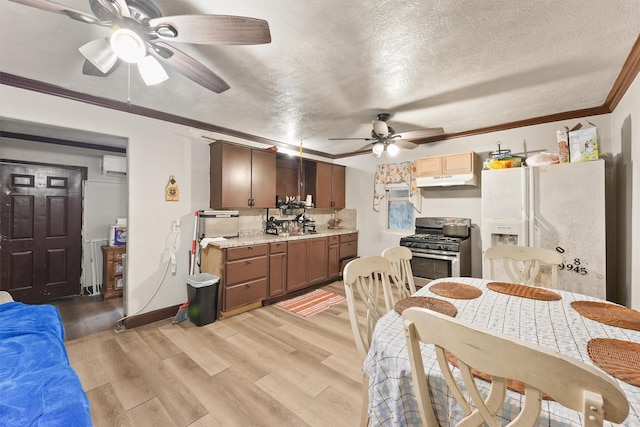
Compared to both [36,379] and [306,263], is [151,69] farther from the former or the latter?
[306,263]

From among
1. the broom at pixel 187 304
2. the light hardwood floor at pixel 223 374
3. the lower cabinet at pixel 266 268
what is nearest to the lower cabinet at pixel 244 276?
the lower cabinet at pixel 266 268

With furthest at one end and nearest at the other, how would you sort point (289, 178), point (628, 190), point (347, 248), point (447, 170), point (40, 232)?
point (347, 248)
point (289, 178)
point (447, 170)
point (40, 232)
point (628, 190)

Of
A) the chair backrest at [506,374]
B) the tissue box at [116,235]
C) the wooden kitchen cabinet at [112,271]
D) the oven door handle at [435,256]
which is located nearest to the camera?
the chair backrest at [506,374]

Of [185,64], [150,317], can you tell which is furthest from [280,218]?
[185,64]

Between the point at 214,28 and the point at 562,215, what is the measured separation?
3464 mm

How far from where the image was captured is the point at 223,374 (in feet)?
6.82

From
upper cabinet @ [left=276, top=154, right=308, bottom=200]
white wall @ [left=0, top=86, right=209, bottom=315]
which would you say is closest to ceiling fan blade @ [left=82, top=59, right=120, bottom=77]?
white wall @ [left=0, top=86, right=209, bottom=315]

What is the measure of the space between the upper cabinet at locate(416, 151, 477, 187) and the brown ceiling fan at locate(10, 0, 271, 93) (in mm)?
3253

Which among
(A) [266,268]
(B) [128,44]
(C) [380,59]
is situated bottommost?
(A) [266,268]

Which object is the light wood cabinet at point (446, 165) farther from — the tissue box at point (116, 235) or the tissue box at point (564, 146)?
the tissue box at point (116, 235)

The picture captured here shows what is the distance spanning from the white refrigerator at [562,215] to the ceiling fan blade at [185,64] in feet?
10.3

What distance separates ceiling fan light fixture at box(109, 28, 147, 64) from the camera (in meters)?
1.33

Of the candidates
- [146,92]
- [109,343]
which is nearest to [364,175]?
Result: [146,92]

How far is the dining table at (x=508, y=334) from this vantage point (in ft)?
2.44
